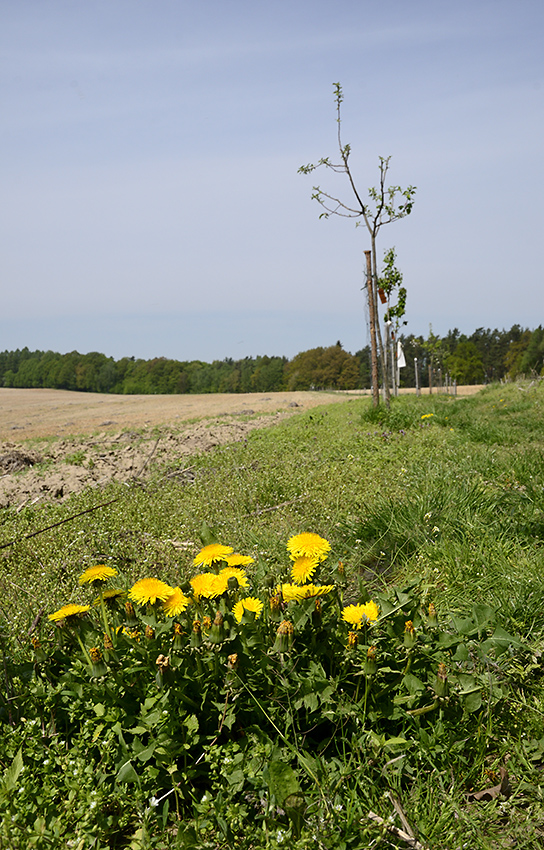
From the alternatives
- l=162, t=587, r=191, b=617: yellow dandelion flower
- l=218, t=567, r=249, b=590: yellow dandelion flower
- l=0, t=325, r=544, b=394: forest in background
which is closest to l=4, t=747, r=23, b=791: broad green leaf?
l=162, t=587, r=191, b=617: yellow dandelion flower

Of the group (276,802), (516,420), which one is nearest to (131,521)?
(276,802)

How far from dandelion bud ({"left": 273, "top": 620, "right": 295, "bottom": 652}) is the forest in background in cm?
6052

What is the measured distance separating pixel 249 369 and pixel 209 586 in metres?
82.8

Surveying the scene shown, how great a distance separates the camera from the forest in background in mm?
66688

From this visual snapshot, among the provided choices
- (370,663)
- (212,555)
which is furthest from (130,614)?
(370,663)

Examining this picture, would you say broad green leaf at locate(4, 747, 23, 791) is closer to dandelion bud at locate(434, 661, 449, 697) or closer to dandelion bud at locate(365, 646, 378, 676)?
dandelion bud at locate(365, 646, 378, 676)

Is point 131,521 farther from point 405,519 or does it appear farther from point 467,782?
point 467,782

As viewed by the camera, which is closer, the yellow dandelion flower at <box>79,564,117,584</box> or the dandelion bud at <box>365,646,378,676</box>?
the dandelion bud at <box>365,646,378,676</box>

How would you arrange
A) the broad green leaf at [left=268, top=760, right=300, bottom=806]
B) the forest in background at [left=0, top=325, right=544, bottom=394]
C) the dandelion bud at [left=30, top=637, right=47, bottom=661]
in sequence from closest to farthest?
the broad green leaf at [left=268, top=760, right=300, bottom=806]
the dandelion bud at [left=30, top=637, right=47, bottom=661]
the forest in background at [left=0, top=325, right=544, bottom=394]

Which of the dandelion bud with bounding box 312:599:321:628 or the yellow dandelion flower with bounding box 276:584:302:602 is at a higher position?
the yellow dandelion flower with bounding box 276:584:302:602

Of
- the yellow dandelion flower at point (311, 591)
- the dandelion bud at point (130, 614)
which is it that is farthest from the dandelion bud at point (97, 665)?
the yellow dandelion flower at point (311, 591)

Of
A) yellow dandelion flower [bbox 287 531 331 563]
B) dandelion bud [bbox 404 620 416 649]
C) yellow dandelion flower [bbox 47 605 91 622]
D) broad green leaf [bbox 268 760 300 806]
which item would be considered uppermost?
yellow dandelion flower [bbox 287 531 331 563]

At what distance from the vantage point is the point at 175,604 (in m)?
1.65

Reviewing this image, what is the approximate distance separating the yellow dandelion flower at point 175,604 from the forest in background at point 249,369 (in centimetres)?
6045
